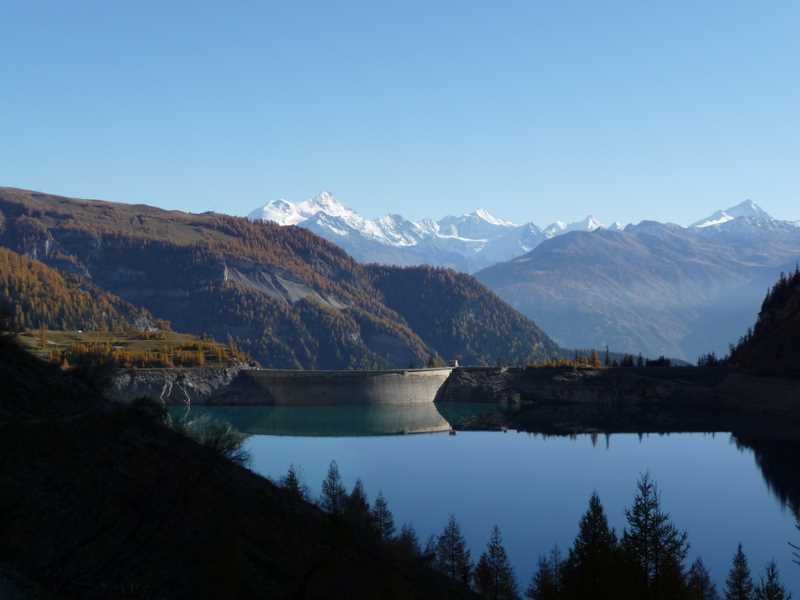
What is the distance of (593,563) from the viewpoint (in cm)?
4022

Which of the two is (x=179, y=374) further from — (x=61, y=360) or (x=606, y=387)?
(x=606, y=387)

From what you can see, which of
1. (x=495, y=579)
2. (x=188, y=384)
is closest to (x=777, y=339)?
(x=188, y=384)

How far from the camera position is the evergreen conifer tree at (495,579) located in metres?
50.5

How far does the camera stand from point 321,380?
190 m

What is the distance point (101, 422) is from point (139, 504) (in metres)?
9.45

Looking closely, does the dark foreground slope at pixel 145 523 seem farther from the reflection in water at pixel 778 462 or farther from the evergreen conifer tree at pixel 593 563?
the reflection in water at pixel 778 462

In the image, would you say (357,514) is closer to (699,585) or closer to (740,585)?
(699,585)

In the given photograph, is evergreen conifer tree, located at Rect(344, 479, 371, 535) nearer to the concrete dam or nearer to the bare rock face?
the bare rock face

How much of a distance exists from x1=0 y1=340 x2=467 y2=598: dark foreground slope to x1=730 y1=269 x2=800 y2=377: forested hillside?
123526 mm

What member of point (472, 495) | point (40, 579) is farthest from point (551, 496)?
point (40, 579)

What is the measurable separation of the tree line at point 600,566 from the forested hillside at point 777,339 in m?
105

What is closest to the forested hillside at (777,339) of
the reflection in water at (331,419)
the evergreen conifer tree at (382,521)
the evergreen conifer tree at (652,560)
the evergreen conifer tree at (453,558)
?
the reflection in water at (331,419)

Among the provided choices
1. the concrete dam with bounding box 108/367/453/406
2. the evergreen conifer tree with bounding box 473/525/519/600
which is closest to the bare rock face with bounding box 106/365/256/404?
the concrete dam with bounding box 108/367/453/406

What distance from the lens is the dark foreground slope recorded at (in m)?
25.3
